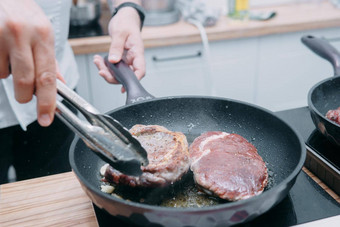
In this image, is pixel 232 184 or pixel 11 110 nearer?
pixel 232 184

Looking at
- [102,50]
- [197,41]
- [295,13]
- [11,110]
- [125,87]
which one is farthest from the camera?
[295,13]

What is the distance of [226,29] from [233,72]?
304 mm

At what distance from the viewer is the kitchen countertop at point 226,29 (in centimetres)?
192

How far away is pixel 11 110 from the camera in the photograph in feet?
4.18

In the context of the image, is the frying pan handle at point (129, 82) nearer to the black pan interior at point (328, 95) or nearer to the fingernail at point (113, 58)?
the fingernail at point (113, 58)

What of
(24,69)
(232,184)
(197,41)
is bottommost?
(197,41)

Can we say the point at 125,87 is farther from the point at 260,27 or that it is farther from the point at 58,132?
the point at 260,27

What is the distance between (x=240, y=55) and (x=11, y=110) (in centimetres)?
141

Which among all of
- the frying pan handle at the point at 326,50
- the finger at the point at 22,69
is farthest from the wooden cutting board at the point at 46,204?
the frying pan handle at the point at 326,50

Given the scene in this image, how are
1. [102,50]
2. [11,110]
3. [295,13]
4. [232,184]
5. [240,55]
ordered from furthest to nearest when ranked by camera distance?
[295,13], [240,55], [102,50], [11,110], [232,184]

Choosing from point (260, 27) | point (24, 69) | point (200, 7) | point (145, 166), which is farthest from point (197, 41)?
point (24, 69)

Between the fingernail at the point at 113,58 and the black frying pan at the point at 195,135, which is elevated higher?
the fingernail at the point at 113,58

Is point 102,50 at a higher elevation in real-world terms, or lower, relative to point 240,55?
higher

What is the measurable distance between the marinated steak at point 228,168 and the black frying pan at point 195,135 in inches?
2.2
